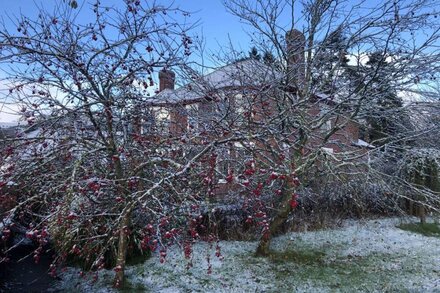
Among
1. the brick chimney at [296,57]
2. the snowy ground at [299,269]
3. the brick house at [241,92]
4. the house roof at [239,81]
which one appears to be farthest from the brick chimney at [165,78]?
the brick chimney at [296,57]

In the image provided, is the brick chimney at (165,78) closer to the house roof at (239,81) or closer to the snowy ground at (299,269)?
the house roof at (239,81)

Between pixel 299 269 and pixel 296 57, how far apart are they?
484 cm

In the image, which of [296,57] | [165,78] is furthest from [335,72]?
[165,78]

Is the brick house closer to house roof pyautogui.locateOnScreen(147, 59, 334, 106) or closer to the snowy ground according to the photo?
house roof pyautogui.locateOnScreen(147, 59, 334, 106)

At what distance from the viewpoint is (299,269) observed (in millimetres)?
6777

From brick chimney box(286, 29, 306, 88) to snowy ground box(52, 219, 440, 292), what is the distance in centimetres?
391

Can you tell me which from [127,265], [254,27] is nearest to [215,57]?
[254,27]

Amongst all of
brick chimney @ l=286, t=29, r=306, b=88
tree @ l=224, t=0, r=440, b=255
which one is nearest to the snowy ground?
tree @ l=224, t=0, r=440, b=255

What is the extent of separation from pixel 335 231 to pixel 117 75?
7766mm

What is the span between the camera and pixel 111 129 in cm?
449

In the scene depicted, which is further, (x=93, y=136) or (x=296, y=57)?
(x=296, y=57)

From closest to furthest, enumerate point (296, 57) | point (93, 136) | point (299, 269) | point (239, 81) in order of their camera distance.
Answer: point (93, 136) < point (299, 269) < point (239, 81) < point (296, 57)

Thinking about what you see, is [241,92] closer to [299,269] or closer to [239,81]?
[239,81]

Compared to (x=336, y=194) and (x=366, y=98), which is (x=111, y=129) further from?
(x=336, y=194)
